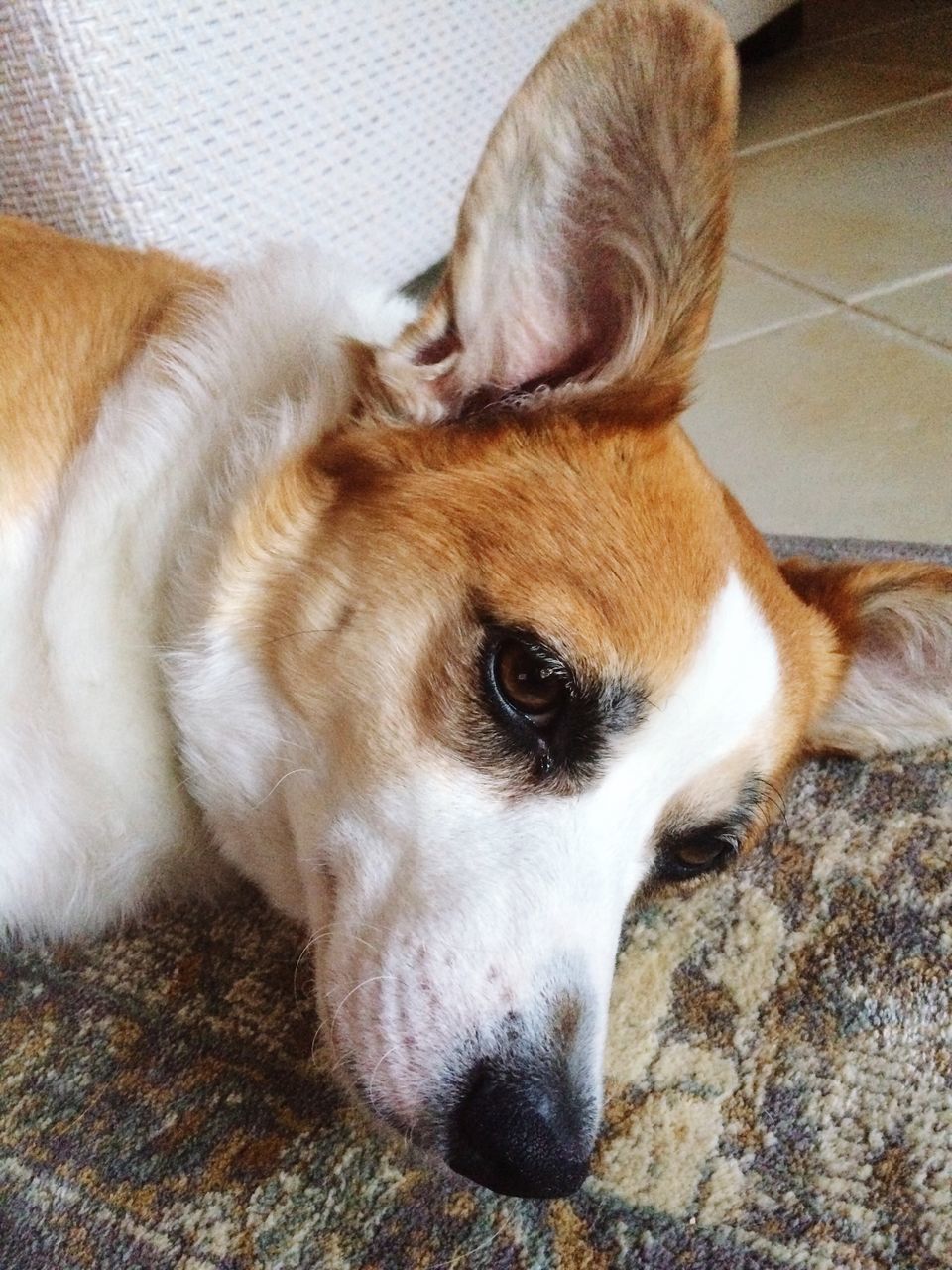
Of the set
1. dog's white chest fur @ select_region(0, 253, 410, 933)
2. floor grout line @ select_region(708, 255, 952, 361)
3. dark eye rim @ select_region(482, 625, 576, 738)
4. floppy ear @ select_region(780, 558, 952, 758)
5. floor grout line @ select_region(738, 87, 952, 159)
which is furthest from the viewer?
floor grout line @ select_region(738, 87, 952, 159)

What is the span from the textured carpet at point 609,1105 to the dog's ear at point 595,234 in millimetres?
501

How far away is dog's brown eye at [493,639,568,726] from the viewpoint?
0.85 metres

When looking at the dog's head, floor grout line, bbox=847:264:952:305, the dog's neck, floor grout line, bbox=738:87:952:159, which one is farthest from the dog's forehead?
floor grout line, bbox=738:87:952:159

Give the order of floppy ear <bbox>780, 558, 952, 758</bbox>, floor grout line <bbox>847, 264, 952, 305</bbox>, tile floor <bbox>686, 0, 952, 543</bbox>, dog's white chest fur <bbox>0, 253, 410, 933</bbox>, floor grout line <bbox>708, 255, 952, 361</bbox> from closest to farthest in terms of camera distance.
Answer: dog's white chest fur <bbox>0, 253, 410, 933</bbox>
floppy ear <bbox>780, 558, 952, 758</bbox>
tile floor <bbox>686, 0, 952, 543</bbox>
floor grout line <bbox>708, 255, 952, 361</bbox>
floor grout line <bbox>847, 264, 952, 305</bbox>

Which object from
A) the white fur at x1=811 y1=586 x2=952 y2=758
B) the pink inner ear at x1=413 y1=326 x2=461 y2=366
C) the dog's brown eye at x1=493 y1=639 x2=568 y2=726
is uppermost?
the pink inner ear at x1=413 y1=326 x2=461 y2=366

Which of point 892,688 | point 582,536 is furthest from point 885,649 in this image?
point 582,536

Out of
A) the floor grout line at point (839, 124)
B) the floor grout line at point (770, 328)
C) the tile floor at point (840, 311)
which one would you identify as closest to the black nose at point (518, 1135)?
the tile floor at point (840, 311)

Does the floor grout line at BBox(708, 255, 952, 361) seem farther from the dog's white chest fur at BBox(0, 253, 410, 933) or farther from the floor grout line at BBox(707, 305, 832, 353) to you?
the dog's white chest fur at BBox(0, 253, 410, 933)

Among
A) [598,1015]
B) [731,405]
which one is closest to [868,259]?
[731,405]

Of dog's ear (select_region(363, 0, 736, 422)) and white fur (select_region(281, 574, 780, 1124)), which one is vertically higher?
dog's ear (select_region(363, 0, 736, 422))

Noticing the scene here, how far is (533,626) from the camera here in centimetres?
84

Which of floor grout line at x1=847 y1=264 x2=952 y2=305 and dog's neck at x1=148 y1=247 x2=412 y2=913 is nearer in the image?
dog's neck at x1=148 y1=247 x2=412 y2=913

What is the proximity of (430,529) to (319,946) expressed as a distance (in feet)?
1.11

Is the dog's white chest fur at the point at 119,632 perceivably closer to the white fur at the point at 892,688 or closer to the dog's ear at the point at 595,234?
the dog's ear at the point at 595,234
